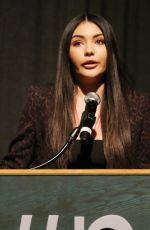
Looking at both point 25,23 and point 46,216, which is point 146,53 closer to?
point 25,23

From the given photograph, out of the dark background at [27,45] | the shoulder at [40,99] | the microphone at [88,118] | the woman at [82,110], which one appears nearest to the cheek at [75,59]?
the woman at [82,110]

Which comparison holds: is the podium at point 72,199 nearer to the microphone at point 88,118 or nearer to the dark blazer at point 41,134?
the microphone at point 88,118

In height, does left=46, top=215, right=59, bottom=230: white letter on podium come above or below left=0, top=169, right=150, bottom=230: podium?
below

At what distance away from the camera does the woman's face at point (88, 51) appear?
187 centimetres

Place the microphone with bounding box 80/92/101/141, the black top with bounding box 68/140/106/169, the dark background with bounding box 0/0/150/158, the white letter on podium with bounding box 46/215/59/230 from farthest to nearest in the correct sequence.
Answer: the dark background with bounding box 0/0/150/158 < the black top with bounding box 68/140/106/169 < the microphone with bounding box 80/92/101/141 < the white letter on podium with bounding box 46/215/59/230

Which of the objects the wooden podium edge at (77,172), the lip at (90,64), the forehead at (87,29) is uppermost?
the forehead at (87,29)

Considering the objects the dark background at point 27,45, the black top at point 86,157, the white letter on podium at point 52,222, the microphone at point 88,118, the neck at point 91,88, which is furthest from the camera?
the dark background at point 27,45

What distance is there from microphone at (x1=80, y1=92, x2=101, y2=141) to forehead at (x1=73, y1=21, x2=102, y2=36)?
1.47 ft

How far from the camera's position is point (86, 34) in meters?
1.91

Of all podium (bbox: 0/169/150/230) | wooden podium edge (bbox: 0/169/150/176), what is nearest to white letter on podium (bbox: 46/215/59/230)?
podium (bbox: 0/169/150/230)

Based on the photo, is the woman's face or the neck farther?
the neck

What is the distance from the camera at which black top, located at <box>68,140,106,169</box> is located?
6.00ft

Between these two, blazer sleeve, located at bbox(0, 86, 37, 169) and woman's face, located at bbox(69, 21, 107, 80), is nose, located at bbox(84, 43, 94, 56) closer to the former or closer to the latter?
woman's face, located at bbox(69, 21, 107, 80)

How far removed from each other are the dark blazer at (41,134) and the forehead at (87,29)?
25 cm
